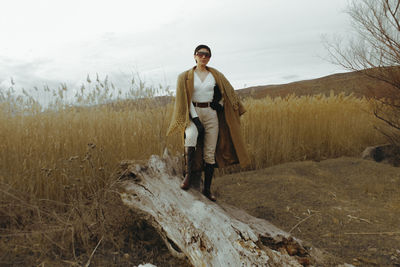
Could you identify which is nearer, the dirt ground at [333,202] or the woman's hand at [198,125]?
the woman's hand at [198,125]

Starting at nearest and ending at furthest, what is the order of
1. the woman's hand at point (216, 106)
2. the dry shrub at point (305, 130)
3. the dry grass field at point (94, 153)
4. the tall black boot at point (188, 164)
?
the dry grass field at point (94, 153)
the tall black boot at point (188, 164)
the woman's hand at point (216, 106)
the dry shrub at point (305, 130)

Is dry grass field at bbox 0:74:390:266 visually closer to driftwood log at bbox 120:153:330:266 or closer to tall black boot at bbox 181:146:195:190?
driftwood log at bbox 120:153:330:266

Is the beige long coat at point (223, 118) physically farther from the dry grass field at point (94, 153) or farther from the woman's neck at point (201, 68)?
the dry grass field at point (94, 153)

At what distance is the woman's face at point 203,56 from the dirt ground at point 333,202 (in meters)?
1.81

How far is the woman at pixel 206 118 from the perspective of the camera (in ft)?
9.14

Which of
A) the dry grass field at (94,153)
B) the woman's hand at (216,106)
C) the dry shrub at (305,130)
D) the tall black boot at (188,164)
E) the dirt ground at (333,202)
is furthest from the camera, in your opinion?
the dry shrub at (305,130)

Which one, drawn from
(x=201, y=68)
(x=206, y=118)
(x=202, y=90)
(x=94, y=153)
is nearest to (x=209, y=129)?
(x=206, y=118)

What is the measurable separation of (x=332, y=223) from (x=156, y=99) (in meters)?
Answer: 2.71

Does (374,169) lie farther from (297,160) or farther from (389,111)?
(389,111)

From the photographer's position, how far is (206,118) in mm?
2838

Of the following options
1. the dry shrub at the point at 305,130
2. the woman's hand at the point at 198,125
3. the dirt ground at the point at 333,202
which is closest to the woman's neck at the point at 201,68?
the woman's hand at the point at 198,125

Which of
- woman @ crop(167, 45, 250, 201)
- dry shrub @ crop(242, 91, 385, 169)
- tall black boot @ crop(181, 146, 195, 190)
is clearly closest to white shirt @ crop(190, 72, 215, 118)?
woman @ crop(167, 45, 250, 201)

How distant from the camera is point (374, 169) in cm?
528

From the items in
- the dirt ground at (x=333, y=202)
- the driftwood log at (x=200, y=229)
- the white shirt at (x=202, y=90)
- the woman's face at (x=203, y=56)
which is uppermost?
the woman's face at (x=203, y=56)
